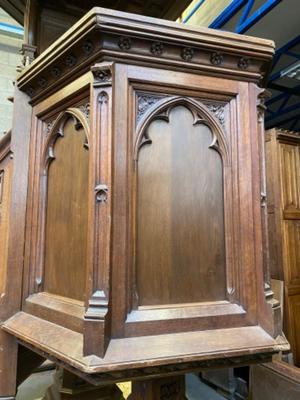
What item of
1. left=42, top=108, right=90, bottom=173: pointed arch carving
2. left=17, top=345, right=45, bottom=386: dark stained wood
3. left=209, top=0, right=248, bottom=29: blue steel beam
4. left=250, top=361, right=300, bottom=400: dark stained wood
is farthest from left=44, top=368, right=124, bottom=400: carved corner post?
left=209, top=0, right=248, bottom=29: blue steel beam

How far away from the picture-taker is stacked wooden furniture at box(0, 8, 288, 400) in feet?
2.44

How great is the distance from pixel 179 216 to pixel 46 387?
198 cm

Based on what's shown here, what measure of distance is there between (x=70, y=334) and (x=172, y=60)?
0.75 metres

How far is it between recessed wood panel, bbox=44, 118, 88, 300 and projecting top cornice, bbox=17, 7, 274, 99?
0.59 feet

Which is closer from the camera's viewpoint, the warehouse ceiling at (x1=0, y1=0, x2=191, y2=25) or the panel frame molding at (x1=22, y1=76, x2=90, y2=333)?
the panel frame molding at (x1=22, y1=76, x2=90, y2=333)

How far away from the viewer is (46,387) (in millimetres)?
2182

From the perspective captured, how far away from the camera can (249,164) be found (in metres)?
0.88

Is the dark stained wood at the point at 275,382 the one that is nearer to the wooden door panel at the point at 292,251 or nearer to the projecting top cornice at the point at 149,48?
the wooden door panel at the point at 292,251

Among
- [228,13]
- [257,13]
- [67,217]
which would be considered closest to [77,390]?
[67,217]

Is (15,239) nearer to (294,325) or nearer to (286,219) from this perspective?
(286,219)

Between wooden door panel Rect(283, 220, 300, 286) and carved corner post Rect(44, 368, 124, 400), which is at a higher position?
wooden door panel Rect(283, 220, 300, 286)

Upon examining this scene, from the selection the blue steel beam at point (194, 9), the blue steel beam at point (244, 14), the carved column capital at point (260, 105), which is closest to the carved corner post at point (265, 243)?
the carved column capital at point (260, 105)

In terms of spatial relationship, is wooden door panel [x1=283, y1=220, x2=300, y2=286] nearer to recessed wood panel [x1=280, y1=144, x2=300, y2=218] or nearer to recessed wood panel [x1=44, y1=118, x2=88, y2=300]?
recessed wood panel [x1=280, y1=144, x2=300, y2=218]

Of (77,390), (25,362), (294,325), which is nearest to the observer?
(25,362)
